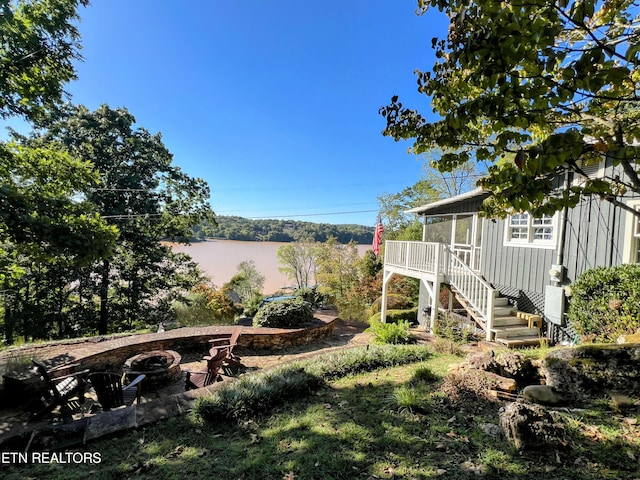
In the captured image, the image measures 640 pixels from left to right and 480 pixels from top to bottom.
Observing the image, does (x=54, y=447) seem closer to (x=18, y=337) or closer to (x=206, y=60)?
(x=206, y=60)

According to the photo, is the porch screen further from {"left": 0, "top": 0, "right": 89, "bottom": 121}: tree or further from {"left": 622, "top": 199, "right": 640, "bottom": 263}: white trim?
{"left": 0, "top": 0, "right": 89, "bottom": 121}: tree

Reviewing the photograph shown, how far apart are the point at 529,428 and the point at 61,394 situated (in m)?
5.88

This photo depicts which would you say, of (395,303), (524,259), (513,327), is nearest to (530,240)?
(524,259)

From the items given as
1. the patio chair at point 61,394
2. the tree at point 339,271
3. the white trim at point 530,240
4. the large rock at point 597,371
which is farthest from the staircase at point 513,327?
the patio chair at point 61,394

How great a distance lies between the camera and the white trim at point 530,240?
7.07 m

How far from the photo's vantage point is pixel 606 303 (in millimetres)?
5594

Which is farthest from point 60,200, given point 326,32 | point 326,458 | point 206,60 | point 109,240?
point 326,32

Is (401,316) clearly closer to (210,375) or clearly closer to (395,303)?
(395,303)

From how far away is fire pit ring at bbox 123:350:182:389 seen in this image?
18.8ft

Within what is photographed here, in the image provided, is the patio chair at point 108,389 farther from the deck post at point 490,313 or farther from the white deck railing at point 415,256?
the white deck railing at point 415,256

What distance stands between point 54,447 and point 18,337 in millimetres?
14041

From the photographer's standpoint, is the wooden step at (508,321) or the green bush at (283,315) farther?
the green bush at (283,315)

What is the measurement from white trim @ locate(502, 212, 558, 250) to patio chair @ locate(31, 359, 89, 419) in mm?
9713

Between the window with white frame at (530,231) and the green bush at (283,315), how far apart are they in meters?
6.24
